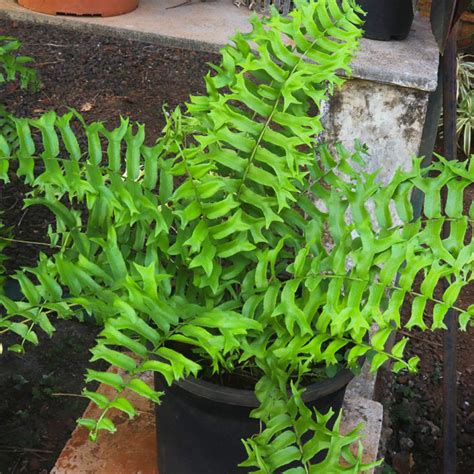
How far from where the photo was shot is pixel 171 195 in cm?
155

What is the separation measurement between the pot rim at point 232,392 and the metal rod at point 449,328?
667mm

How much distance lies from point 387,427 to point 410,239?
1.54 meters

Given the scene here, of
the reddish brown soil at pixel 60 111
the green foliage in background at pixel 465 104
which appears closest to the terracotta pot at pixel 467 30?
the green foliage in background at pixel 465 104

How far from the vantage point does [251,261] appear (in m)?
1.63

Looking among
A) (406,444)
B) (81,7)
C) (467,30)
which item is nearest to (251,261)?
(81,7)

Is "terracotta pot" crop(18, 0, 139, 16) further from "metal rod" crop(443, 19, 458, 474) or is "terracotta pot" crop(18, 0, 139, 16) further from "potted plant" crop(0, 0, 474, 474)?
"metal rod" crop(443, 19, 458, 474)

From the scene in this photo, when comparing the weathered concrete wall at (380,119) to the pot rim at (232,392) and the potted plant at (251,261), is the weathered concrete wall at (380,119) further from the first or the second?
the pot rim at (232,392)

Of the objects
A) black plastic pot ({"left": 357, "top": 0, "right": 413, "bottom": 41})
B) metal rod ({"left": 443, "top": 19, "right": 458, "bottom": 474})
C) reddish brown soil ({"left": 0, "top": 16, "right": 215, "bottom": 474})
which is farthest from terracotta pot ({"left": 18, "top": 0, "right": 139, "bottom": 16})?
metal rod ({"left": 443, "top": 19, "right": 458, "bottom": 474})

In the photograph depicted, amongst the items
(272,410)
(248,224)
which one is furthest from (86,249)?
(272,410)

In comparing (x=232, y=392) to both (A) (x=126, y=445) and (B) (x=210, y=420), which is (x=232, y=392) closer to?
(B) (x=210, y=420)

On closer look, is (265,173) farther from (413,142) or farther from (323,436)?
(413,142)

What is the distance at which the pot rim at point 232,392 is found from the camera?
60.0 inches

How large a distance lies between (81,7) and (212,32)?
1.54 ft

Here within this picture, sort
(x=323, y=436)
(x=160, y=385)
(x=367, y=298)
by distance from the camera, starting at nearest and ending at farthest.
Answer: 1. (x=323, y=436)
2. (x=367, y=298)
3. (x=160, y=385)
